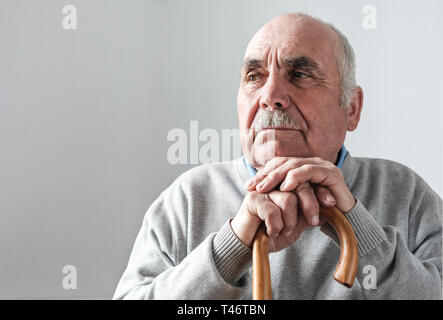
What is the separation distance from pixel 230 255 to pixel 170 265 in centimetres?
34

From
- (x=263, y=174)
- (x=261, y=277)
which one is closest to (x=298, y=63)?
(x=263, y=174)

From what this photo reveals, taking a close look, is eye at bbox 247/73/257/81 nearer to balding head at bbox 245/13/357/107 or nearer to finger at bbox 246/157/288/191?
balding head at bbox 245/13/357/107

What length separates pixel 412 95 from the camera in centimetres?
201

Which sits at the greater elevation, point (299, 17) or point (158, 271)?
point (299, 17)

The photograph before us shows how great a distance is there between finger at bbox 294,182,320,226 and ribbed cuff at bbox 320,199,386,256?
77 millimetres

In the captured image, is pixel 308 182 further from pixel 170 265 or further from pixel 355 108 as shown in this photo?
pixel 355 108

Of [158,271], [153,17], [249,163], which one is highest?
[153,17]

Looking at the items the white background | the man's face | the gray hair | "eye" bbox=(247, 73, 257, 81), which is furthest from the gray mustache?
the white background

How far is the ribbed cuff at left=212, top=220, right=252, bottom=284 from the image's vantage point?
0.90 metres

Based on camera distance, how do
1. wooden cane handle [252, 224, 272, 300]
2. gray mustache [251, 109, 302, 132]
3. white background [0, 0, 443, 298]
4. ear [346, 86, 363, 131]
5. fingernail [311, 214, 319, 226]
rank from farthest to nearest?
1. white background [0, 0, 443, 298]
2. ear [346, 86, 363, 131]
3. gray mustache [251, 109, 302, 132]
4. fingernail [311, 214, 319, 226]
5. wooden cane handle [252, 224, 272, 300]
